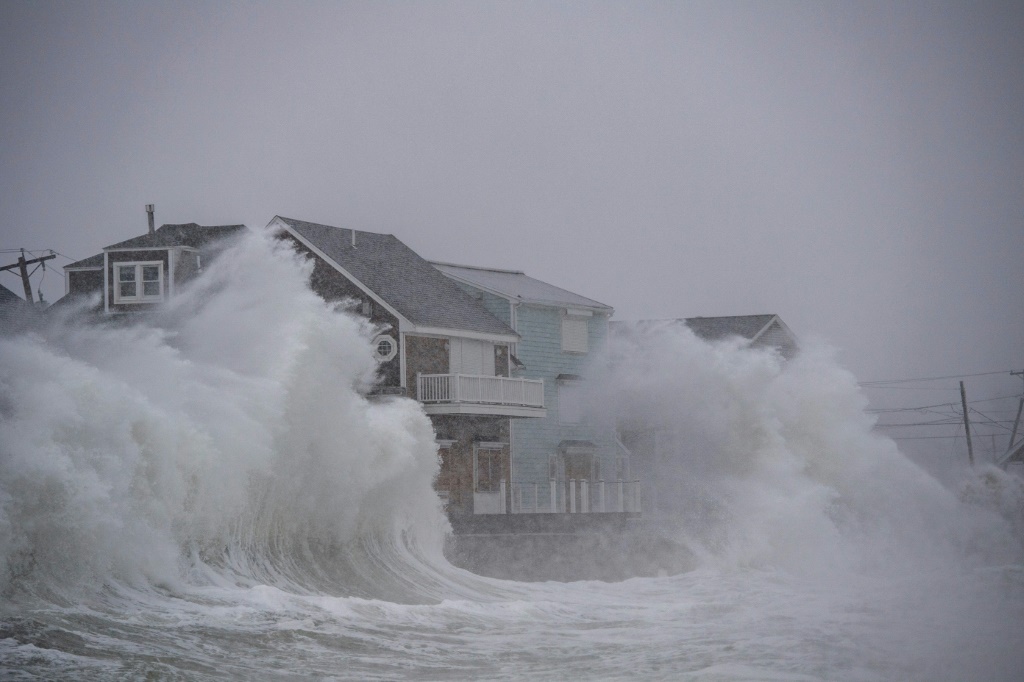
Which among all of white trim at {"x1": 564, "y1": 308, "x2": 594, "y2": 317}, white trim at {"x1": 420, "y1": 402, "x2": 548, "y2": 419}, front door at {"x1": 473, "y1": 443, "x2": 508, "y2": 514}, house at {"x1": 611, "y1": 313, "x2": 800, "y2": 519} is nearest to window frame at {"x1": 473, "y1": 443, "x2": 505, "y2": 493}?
front door at {"x1": 473, "y1": 443, "x2": 508, "y2": 514}

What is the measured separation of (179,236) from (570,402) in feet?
40.3

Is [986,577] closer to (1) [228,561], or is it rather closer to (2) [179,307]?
(1) [228,561]

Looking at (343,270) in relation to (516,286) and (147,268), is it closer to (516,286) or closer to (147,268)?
(147,268)

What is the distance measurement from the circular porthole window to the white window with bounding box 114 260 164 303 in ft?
19.4

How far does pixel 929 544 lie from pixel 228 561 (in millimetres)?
25649

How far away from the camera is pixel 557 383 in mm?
40438

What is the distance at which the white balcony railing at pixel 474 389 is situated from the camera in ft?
111

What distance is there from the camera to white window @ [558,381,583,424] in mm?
40406

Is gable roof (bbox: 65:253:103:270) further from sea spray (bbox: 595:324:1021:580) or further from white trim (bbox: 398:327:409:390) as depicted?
sea spray (bbox: 595:324:1021:580)

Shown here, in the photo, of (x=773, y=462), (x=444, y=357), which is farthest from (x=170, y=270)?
(x=773, y=462)

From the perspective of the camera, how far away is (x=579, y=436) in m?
40.6

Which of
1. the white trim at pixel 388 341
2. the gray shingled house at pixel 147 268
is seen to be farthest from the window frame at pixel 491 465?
the gray shingled house at pixel 147 268

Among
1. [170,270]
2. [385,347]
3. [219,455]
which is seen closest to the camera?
[219,455]

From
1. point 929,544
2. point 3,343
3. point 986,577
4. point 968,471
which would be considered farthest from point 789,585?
point 968,471
